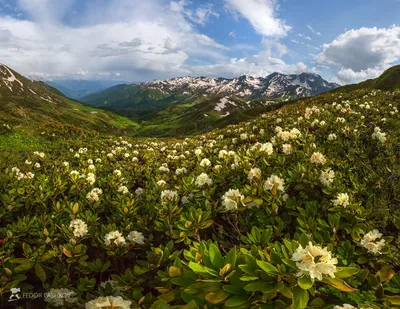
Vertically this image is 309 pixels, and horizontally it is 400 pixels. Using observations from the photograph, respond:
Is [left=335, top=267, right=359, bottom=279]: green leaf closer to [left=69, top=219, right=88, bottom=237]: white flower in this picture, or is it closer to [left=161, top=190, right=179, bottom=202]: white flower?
[left=161, top=190, right=179, bottom=202]: white flower

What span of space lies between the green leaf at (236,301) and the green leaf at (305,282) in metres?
0.46

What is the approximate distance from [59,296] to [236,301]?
243 cm

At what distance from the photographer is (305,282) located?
6.26ft

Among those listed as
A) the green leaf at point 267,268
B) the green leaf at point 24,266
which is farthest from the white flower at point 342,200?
the green leaf at point 24,266

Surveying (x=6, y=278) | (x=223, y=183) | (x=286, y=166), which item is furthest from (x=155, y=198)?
(x=286, y=166)

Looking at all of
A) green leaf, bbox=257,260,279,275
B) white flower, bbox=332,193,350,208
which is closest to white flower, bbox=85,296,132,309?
green leaf, bbox=257,260,279,275

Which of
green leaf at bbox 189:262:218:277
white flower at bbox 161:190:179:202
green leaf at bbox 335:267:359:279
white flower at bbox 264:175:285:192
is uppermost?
white flower at bbox 264:175:285:192

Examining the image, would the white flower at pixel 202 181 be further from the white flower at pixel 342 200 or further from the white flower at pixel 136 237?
the white flower at pixel 342 200

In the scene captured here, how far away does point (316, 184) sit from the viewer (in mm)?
4152

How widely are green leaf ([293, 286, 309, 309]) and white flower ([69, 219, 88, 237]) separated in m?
3.18

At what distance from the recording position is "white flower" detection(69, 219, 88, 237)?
3775mm

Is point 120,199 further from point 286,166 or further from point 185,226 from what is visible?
point 286,166

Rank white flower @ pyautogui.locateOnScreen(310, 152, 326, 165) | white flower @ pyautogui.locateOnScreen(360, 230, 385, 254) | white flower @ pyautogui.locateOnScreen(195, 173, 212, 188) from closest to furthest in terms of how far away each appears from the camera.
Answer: white flower @ pyautogui.locateOnScreen(360, 230, 385, 254), white flower @ pyautogui.locateOnScreen(310, 152, 326, 165), white flower @ pyautogui.locateOnScreen(195, 173, 212, 188)

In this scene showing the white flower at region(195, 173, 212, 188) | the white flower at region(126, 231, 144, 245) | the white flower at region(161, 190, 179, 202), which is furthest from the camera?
the white flower at region(195, 173, 212, 188)
